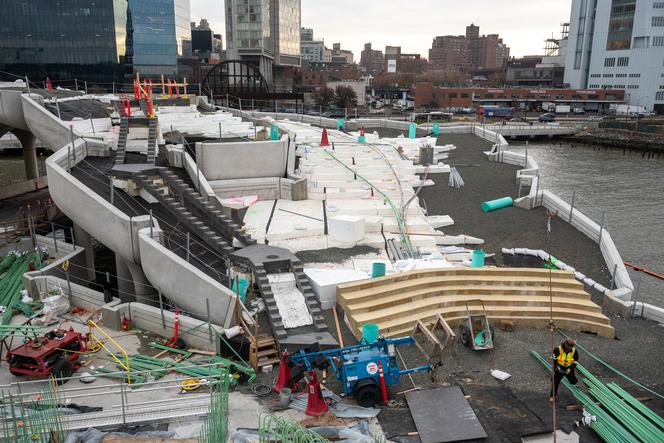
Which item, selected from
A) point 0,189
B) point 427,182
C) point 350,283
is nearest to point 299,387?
point 350,283

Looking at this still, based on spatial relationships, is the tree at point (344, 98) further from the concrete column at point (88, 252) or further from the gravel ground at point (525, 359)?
the gravel ground at point (525, 359)

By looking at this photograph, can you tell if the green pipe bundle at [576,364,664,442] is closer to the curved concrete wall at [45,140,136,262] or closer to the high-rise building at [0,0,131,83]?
the curved concrete wall at [45,140,136,262]

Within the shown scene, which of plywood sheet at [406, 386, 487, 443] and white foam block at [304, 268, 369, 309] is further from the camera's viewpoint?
white foam block at [304, 268, 369, 309]

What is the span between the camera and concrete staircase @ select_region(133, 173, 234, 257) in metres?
18.9

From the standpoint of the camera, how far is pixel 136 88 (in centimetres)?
3297

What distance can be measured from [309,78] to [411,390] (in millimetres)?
150885

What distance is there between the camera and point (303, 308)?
1530 centimetres

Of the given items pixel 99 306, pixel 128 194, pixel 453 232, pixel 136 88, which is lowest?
pixel 99 306

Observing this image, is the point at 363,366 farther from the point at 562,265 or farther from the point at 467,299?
the point at 562,265

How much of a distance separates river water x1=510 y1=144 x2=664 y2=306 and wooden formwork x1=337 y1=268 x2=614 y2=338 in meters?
2.91

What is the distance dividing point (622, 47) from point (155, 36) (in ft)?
294

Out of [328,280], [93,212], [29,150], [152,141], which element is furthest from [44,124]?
[328,280]

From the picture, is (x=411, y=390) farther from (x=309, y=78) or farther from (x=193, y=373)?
(x=309, y=78)

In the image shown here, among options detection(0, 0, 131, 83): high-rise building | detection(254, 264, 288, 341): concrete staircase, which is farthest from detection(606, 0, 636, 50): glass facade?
detection(254, 264, 288, 341): concrete staircase
